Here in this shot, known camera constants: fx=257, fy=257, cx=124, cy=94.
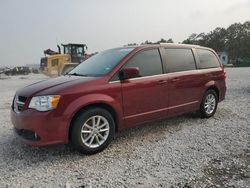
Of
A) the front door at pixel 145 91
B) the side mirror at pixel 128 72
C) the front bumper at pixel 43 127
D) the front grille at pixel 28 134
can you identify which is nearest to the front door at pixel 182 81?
the front door at pixel 145 91

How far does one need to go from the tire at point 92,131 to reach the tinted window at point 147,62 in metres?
1.04

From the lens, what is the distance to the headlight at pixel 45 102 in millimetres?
3713

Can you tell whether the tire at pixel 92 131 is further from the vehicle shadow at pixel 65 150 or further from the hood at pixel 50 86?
the hood at pixel 50 86

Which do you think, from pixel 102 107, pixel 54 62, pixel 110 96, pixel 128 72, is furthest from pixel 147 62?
pixel 54 62

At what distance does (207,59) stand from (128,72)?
268cm

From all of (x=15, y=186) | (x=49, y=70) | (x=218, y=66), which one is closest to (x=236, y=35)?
(x=49, y=70)

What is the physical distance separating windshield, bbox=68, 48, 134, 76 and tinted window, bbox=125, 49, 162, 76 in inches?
7.9

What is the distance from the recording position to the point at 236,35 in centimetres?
7731

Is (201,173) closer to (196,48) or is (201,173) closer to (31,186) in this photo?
(31,186)

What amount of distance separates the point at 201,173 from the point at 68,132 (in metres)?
1.97

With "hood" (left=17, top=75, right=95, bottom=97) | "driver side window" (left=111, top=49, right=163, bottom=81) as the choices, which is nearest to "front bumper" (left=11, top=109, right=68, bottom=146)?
"hood" (left=17, top=75, right=95, bottom=97)

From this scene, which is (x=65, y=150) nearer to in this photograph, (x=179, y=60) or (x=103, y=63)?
(x=103, y=63)

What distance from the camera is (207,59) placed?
20.0 feet

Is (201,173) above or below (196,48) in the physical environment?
below
